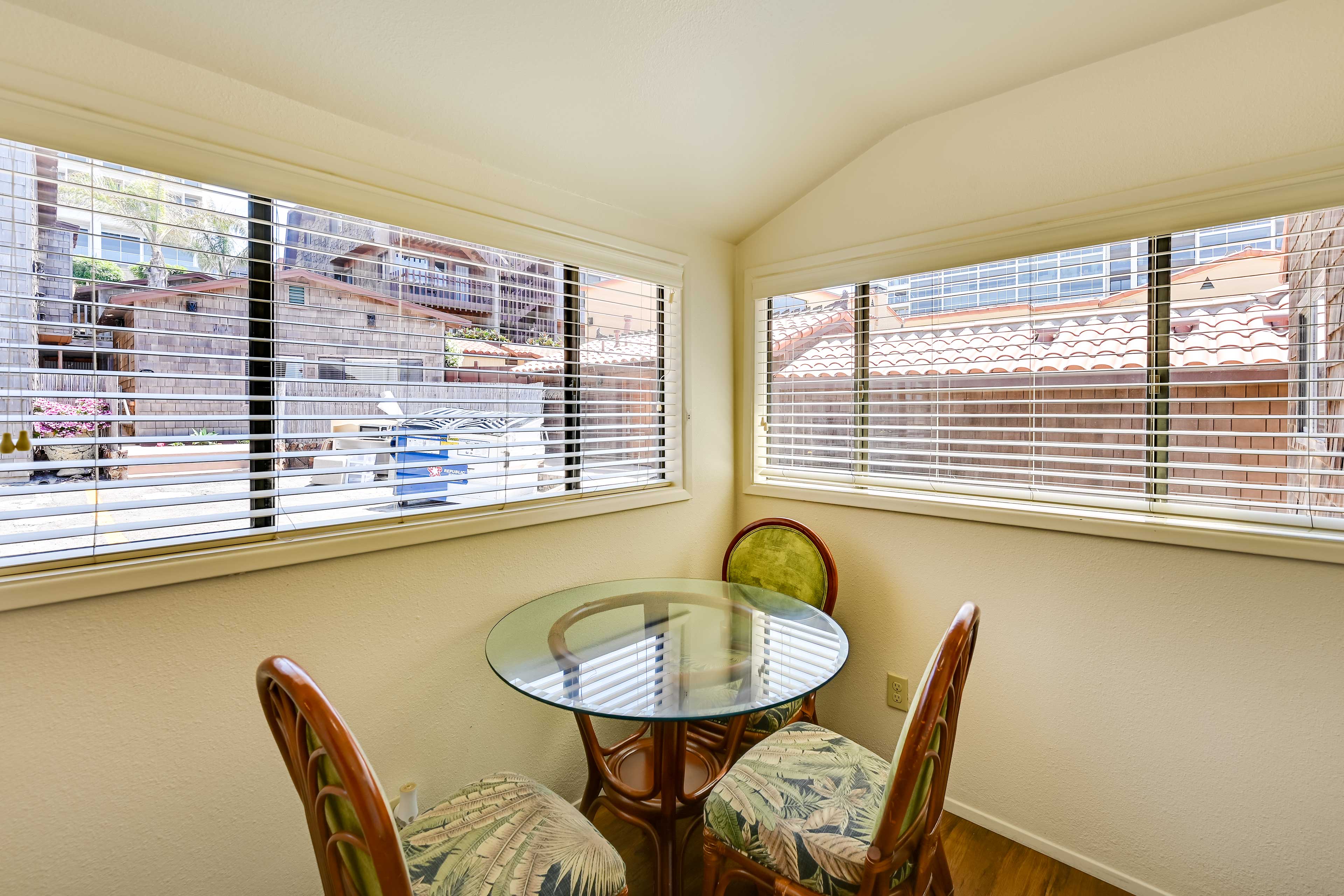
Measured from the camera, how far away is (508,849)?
121cm

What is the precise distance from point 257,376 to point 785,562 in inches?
71.4

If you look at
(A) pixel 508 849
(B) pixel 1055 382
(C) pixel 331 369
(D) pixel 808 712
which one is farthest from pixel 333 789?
(B) pixel 1055 382

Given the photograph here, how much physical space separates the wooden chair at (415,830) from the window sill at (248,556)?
386 millimetres

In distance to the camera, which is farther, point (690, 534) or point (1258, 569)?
point (690, 534)

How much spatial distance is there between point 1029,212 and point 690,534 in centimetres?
168

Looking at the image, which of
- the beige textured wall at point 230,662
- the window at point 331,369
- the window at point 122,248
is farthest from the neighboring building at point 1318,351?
the window at point 122,248

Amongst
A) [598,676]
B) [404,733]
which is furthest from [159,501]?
[598,676]

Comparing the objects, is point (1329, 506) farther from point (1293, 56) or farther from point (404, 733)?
point (404, 733)

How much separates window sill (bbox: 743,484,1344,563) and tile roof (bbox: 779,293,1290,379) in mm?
451

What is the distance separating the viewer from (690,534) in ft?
8.32

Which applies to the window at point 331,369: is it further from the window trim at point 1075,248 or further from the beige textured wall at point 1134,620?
the beige textured wall at point 1134,620

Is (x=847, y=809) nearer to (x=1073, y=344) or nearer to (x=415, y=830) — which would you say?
(x=415, y=830)

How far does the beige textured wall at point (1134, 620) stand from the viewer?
151 cm

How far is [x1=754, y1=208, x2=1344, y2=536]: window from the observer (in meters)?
1.55
